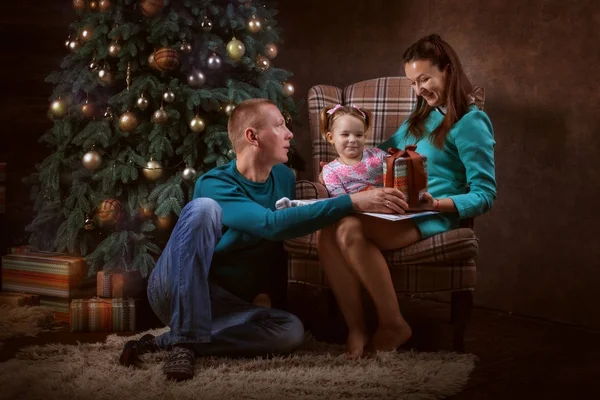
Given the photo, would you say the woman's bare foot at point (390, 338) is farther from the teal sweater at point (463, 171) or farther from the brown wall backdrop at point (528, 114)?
the brown wall backdrop at point (528, 114)

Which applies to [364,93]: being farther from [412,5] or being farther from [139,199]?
[139,199]

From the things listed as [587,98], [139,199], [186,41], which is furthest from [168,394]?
[587,98]

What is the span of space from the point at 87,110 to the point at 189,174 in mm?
586

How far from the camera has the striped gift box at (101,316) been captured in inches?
123

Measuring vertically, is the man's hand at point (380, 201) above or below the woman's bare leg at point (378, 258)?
above

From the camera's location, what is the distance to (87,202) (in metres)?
3.20

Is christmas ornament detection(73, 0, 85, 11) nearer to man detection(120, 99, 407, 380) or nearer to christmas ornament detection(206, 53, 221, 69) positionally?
christmas ornament detection(206, 53, 221, 69)

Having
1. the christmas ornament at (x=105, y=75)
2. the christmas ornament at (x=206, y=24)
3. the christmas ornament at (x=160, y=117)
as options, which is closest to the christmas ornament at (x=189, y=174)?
the christmas ornament at (x=160, y=117)

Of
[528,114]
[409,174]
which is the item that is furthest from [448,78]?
[528,114]

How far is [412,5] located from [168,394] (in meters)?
2.69

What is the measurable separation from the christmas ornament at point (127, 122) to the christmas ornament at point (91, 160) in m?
0.17

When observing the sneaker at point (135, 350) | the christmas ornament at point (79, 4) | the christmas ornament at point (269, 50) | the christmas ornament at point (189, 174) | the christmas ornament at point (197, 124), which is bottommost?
the sneaker at point (135, 350)

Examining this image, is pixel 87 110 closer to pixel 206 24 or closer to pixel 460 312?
pixel 206 24

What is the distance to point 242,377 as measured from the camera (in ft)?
7.73
